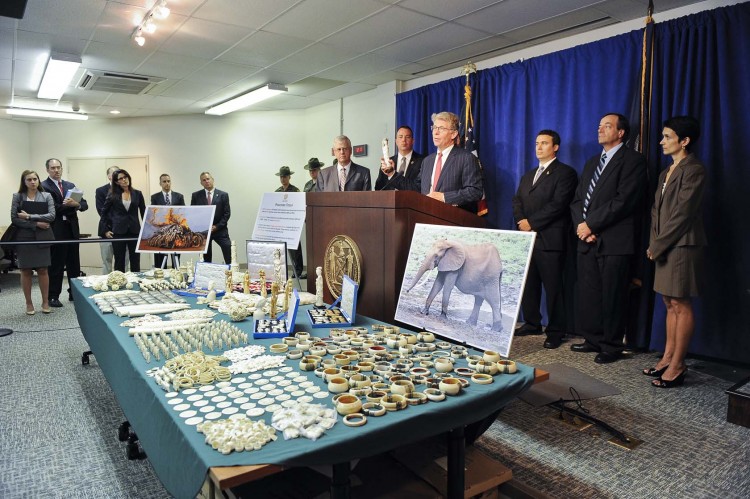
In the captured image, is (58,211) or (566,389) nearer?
(566,389)

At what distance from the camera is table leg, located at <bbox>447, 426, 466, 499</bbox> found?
4.58 feet

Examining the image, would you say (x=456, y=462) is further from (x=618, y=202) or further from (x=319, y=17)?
(x=319, y=17)

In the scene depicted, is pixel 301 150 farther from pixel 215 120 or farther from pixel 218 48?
pixel 218 48

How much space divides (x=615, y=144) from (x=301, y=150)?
19.5 feet

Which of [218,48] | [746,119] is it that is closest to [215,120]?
[218,48]

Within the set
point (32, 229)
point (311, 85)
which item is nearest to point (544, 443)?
point (32, 229)

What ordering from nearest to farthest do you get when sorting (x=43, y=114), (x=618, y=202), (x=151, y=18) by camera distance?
(x=618, y=202), (x=151, y=18), (x=43, y=114)

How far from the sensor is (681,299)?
2.95 m

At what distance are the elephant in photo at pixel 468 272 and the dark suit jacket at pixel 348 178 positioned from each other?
1985 millimetres

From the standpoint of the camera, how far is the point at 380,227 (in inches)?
85.2

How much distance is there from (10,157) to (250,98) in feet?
16.3

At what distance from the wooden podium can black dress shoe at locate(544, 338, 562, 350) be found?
5.94 ft

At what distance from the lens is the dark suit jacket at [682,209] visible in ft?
9.32

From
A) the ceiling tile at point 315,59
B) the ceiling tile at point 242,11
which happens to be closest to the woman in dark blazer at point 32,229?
the ceiling tile at point 242,11
